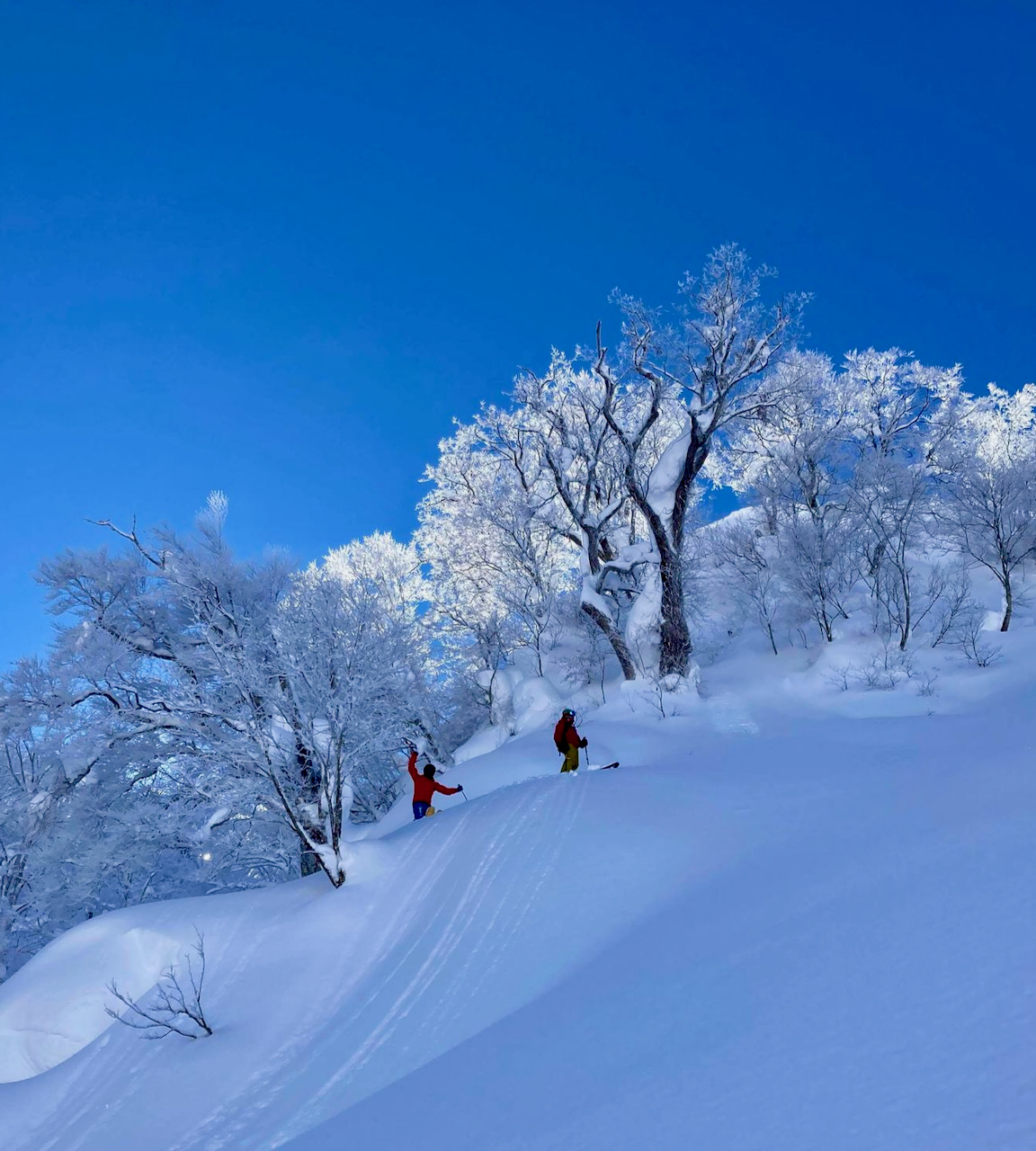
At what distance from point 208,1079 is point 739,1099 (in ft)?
18.0

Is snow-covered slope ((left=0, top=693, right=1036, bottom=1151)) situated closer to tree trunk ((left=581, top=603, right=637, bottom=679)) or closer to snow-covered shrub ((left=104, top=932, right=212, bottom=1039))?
snow-covered shrub ((left=104, top=932, right=212, bottom=1039))

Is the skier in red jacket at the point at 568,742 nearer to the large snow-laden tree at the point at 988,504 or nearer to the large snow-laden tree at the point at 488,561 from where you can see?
the large snow-laden tree at the point at 488,561

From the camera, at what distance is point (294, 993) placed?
23.2 feet

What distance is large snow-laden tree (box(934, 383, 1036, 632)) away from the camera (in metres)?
19.1

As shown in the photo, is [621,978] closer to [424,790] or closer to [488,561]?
[424,790]

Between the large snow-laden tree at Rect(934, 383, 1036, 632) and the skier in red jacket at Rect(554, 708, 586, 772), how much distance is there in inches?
556

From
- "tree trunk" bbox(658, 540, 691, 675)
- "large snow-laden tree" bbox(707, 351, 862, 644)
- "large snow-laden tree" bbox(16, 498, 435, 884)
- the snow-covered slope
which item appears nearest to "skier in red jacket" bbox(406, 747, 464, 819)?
"large snow-laden tree" bbox(16, 498, 435, 884)

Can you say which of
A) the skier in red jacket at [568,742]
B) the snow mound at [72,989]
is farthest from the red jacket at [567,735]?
the snow mound at [72,989]

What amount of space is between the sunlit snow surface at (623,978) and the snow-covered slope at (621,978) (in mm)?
23

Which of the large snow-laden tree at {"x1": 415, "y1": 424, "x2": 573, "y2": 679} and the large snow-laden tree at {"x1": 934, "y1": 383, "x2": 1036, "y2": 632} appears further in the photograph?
the large snow-laden tree at {"x1": 415, "y1": 424, "x2": 573, "y2": 679}

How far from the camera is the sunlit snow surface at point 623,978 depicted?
8.80 feet

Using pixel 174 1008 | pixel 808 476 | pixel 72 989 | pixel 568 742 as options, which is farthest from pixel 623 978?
pixel 808 476

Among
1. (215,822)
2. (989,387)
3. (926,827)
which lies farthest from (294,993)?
(989,387)

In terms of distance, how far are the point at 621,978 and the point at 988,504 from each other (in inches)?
832
